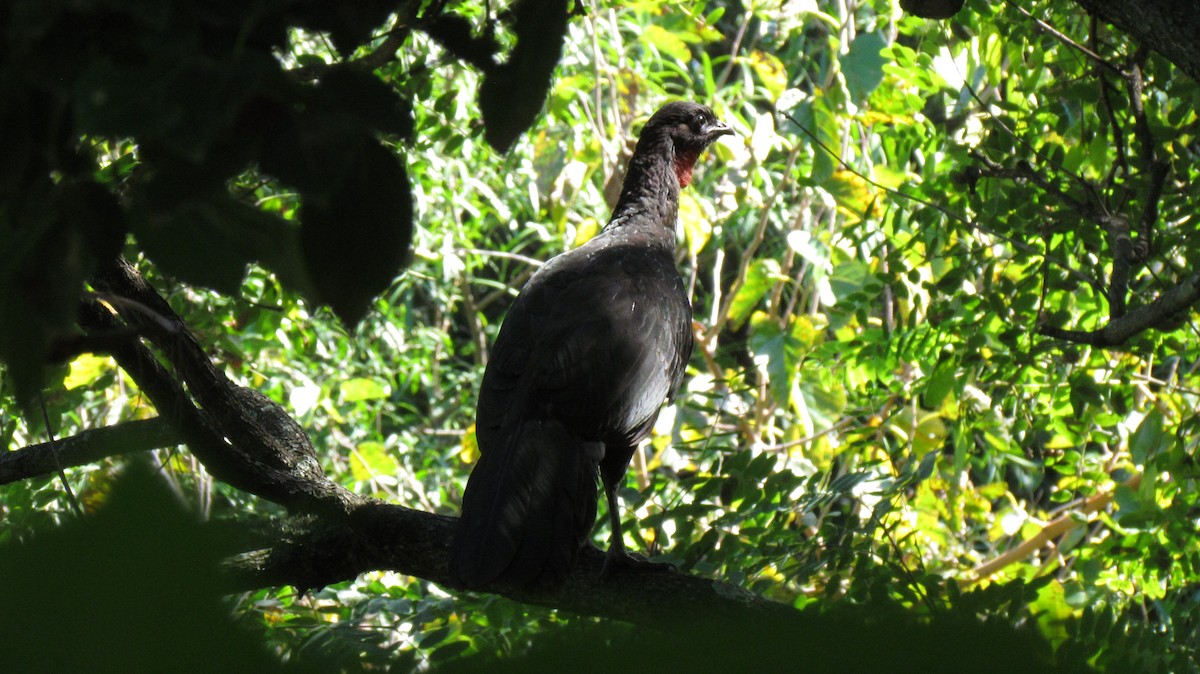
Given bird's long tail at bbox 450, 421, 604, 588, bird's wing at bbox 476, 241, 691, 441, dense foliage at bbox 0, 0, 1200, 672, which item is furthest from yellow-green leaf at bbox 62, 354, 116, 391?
bird's long tail at bbox 450, 421, 604, 588

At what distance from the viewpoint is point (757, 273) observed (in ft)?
16.0

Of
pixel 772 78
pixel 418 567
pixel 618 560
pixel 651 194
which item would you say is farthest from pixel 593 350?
pixel 772 78

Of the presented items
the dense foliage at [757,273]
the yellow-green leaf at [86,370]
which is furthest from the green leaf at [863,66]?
the yellow-green leaf at [86,370]

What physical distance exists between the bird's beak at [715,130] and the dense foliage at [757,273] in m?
0.24

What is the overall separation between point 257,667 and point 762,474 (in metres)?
2.60

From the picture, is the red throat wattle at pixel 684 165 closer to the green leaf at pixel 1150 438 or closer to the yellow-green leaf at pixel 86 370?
the green leaf at pixel 1150 438

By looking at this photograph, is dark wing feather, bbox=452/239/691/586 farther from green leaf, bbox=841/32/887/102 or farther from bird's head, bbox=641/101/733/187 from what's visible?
green leaf, bbox=841/32/887/102

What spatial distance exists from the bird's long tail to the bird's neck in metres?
1.28

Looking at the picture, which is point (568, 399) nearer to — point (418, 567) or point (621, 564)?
point (621, 564)

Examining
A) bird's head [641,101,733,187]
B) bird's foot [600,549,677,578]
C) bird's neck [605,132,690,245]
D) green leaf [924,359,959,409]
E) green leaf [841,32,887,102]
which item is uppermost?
green leaf [841,32,887,102]

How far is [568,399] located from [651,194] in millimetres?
1331

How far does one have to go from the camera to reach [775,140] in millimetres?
4867

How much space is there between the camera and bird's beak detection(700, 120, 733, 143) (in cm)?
419

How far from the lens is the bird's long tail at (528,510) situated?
2.29 metres
